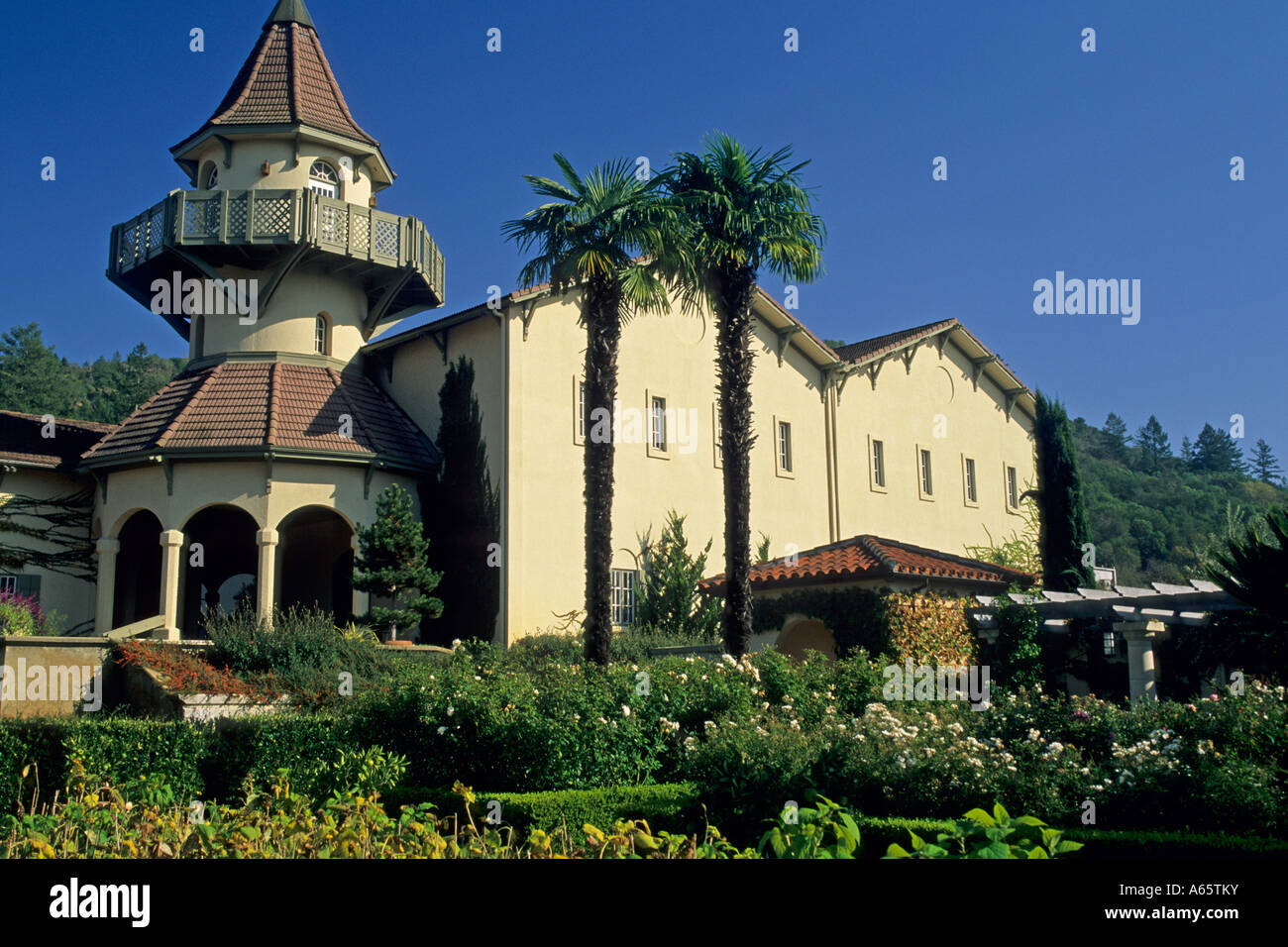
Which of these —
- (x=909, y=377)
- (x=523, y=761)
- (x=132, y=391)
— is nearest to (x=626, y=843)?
(x=523, y=761)

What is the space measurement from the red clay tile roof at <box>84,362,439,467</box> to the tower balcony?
7.18 ft

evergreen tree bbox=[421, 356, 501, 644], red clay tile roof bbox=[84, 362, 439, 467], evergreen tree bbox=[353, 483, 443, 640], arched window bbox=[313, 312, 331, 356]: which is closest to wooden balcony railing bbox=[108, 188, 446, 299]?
arched window bbox=[313, 312, 331, 356]

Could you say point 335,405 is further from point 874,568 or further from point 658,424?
point 874,568

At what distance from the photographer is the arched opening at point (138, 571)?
89.2 ft

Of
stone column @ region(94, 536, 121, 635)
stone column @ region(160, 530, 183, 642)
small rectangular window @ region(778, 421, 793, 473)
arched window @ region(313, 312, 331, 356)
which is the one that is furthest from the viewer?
small rectangular window @ region(778, 421, 793, 473)

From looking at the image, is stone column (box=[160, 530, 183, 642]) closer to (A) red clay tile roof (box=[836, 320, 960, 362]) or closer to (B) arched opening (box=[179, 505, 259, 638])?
(B) arched opening (box=[179, 505, 259, 638])

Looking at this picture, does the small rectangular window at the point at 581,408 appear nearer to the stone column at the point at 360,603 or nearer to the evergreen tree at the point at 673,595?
the evergreen tree at the point at 673,595

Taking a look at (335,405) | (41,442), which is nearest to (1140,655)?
(335,405)

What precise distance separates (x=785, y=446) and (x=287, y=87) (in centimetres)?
1603

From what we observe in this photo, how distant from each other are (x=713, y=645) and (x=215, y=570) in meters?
15.0

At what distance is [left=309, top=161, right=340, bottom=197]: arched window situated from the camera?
27.7 m

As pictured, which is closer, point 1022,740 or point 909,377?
point 1022,740

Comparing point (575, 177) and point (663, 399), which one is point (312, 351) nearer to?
point (663, 399)
